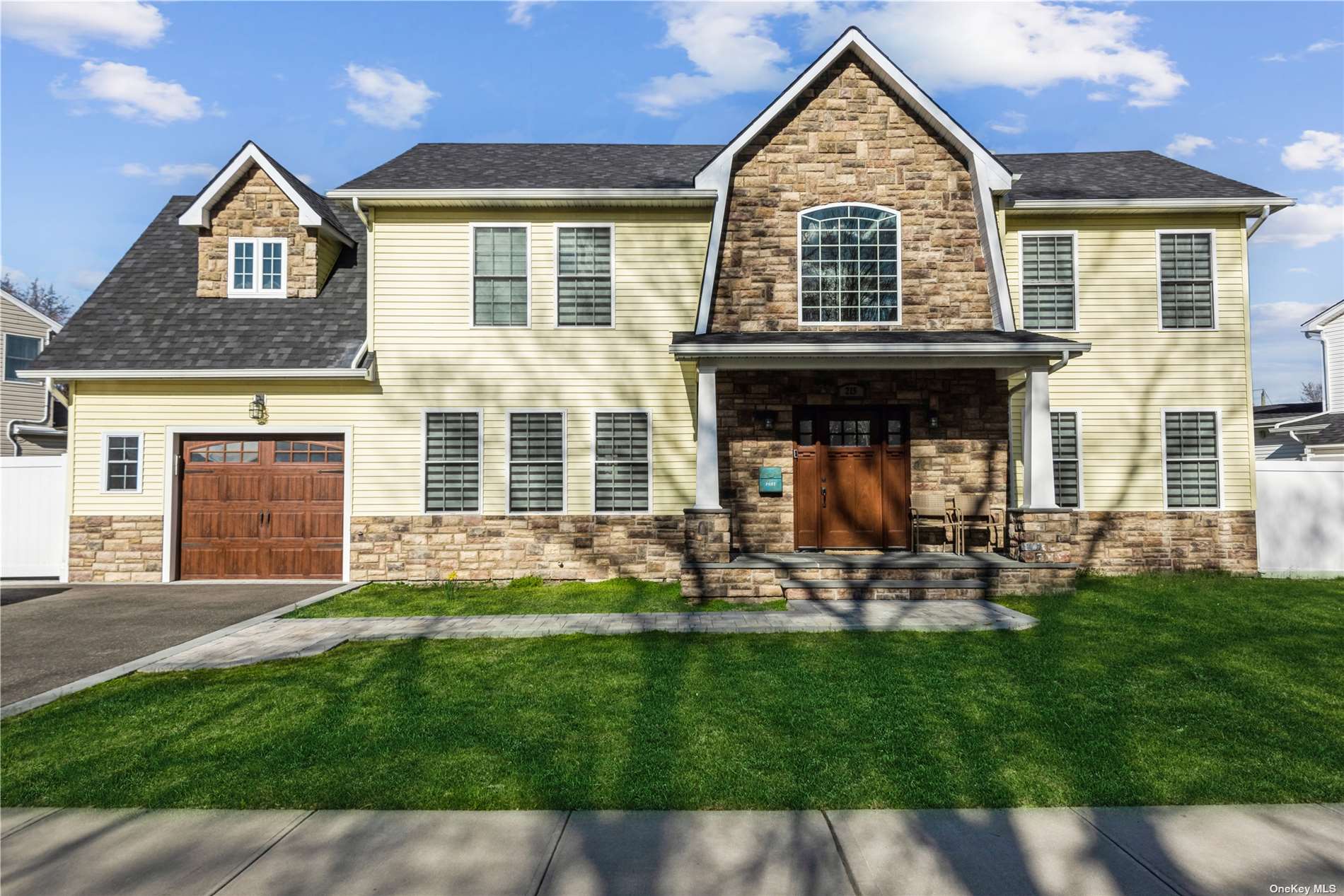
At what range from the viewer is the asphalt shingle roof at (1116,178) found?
1303 cm

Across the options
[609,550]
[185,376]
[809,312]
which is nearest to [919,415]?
[809,312]

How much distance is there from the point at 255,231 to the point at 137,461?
4786mm

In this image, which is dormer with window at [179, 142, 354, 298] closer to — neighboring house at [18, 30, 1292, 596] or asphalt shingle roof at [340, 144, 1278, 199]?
neighboring house at [18, 30, 1292, 596]

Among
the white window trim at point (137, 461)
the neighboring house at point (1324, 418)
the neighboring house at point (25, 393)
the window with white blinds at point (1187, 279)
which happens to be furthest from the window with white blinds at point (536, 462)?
the neighboring house at point (1324, 418)

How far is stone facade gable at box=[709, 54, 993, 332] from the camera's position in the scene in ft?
40.2

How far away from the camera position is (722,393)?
12.6 metres

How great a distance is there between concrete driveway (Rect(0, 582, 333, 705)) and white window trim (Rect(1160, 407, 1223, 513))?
15.1 metres

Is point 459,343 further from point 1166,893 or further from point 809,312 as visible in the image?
point 1166,893

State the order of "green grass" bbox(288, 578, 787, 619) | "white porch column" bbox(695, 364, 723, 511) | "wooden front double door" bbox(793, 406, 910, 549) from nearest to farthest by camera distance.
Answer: "green grass" bbox(288, 578, 787, 619), "white porch column" bbox(695, 364, 723, 511), "wooden front double door" bbox(793, 406, 910, 549)

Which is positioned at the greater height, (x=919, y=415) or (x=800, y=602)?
(x=919, y=415)

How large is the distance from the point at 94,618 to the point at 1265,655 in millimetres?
14261

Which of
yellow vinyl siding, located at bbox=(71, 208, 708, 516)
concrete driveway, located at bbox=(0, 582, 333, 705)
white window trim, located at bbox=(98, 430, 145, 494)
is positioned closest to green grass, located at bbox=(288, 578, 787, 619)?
concrete driveway, located at bbox=(0, 582, 333, 705)

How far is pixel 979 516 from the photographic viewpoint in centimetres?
1227

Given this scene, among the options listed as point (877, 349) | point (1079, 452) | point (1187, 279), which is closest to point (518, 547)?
point (877, 349)
